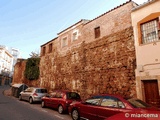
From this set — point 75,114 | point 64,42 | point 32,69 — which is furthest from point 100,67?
point 32,69

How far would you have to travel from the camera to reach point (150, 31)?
359 inches

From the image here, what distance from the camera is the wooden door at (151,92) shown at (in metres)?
8.29

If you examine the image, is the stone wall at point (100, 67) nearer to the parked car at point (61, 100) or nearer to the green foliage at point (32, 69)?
the parked car at point (61, 100)

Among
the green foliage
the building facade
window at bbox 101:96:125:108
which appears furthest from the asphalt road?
the green foliage

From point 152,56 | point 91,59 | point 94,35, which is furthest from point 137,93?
point 94,35

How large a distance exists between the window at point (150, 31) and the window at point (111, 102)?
16.7 feet

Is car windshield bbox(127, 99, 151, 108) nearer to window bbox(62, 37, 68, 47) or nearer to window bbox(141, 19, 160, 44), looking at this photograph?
window bbox(141, 19, 160, 44)

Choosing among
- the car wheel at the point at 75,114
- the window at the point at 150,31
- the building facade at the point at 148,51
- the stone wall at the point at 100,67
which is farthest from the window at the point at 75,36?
the car wheel at the point at 75,114

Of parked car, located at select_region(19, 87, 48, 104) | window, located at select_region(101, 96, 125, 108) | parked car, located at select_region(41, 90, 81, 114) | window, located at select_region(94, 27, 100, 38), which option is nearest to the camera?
window, located at select_region(101, 96, 125, 108)

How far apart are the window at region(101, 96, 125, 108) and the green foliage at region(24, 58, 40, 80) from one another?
17.8m

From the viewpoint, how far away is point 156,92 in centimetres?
835

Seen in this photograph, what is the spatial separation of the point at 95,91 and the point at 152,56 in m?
5.59

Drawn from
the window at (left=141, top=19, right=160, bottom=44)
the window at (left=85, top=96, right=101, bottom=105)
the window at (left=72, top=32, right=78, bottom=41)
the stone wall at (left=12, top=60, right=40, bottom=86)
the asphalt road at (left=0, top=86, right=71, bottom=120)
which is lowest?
the asphalt road at (left=0, top=86, right=71, bottom=120)

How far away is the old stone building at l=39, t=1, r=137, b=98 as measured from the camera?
1025 centimetres
